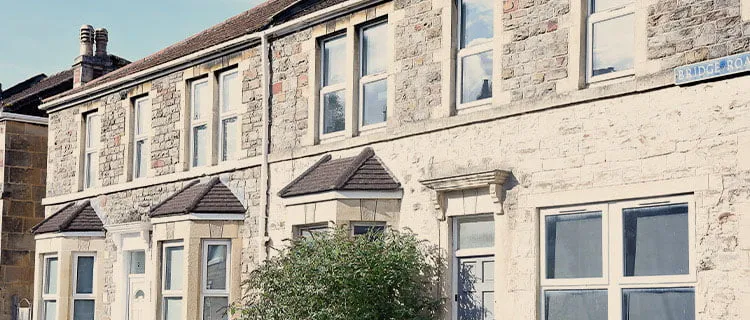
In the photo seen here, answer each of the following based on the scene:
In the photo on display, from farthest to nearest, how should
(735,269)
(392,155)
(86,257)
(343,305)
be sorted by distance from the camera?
(86,257) < (392,155) < (343,305) < (735,269)

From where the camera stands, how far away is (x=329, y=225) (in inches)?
635

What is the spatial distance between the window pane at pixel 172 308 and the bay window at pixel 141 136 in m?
2.86

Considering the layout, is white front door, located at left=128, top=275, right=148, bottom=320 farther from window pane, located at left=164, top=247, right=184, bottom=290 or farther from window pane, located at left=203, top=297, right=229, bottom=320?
window pane, located at left=203, top=297, right=229, bottom=320

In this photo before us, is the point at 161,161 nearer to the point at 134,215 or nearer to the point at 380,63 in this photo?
the point at 134,215

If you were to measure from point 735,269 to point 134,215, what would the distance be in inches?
471

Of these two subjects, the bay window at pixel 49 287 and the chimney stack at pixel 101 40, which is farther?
the chimney stack at pixel 101 40

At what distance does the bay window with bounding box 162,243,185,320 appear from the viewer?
19156 mm

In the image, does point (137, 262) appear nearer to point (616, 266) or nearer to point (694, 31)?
point (616, 266)

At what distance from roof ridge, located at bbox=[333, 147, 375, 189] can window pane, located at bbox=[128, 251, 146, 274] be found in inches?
233

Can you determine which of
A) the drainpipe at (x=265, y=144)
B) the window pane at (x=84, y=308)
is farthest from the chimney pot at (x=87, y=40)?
the drainpipe at (x=265, y=144)

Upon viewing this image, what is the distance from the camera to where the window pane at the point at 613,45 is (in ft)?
43.3

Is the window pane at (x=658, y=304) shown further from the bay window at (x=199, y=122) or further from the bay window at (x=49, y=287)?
the bay window at (x=49, y=287)

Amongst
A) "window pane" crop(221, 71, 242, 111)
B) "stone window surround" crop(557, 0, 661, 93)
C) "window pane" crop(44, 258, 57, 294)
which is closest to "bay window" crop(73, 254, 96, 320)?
"window pane" crop(44, 258, 57, 294)

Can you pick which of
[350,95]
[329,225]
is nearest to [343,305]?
[329,225]
